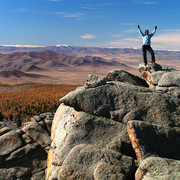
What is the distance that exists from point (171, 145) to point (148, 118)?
50.8 inches

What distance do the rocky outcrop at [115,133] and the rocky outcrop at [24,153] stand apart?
2952 mm

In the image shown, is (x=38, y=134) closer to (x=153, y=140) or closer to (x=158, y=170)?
(x=153, y=140)

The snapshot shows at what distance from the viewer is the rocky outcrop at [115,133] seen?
18.3 feet

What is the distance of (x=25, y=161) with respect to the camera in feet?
34.9

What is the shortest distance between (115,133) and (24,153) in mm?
5919

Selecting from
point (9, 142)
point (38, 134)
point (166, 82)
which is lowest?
point (9, 142)

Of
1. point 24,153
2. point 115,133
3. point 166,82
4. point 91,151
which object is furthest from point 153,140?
point 24,153

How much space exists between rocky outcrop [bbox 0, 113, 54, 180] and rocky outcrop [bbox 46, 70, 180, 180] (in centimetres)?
295

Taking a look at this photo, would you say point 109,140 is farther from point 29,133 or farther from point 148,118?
point 29,133

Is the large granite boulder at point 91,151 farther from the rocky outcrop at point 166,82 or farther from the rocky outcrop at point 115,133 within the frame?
the rocky outcrop at point 166,82

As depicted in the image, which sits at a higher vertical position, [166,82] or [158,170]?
[166,82]

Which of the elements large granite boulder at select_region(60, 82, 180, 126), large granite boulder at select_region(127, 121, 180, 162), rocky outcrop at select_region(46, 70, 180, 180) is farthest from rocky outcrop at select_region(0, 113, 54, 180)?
large granite boulder at select_region(127, 121, 180, 162)

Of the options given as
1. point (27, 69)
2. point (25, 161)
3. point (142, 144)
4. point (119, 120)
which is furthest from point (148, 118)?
point (27, 69)

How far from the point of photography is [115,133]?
7102mm
